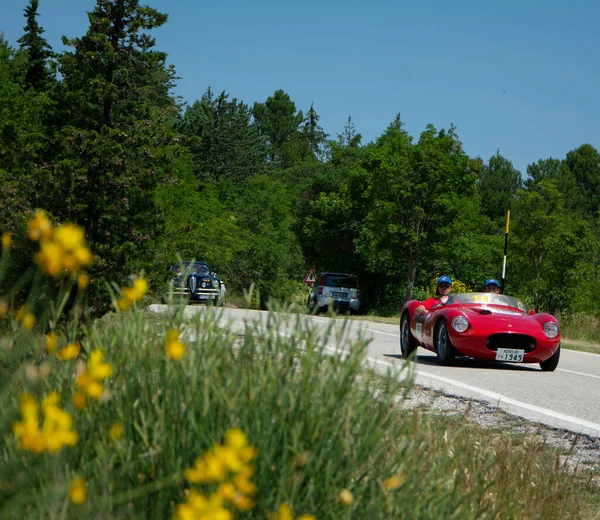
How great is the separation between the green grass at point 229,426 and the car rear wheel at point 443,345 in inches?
357

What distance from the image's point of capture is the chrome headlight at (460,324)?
1264 cm

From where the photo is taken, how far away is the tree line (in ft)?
45.2

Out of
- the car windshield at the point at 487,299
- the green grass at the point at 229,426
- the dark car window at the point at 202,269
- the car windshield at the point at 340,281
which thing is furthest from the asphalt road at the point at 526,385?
the car windshield at the point at 340,281

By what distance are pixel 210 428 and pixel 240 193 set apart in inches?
3026

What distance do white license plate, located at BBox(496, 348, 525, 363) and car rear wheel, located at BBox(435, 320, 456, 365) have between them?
2.14 ft

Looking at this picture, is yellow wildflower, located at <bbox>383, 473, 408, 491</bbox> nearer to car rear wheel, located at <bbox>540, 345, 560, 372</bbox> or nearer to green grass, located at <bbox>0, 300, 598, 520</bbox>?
green grass, located at <bbox>0, 300, 598, 520</bbox>

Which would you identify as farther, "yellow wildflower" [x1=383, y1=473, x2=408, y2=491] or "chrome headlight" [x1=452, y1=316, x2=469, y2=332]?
"chrome headlight" [x1=452, y1=316, x2=469, y2=332]

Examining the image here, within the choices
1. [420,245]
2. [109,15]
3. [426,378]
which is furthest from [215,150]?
[426,378]

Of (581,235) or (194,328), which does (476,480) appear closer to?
(194,328)

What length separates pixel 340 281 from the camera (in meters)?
40.6

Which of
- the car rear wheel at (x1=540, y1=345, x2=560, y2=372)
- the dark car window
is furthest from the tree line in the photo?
the car rear wheel at (x1=540, y1=345, x2=560, y2=372)

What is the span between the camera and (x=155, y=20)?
15195 mm

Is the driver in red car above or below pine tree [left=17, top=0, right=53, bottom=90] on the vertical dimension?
below

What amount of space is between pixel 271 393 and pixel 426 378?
811cm
